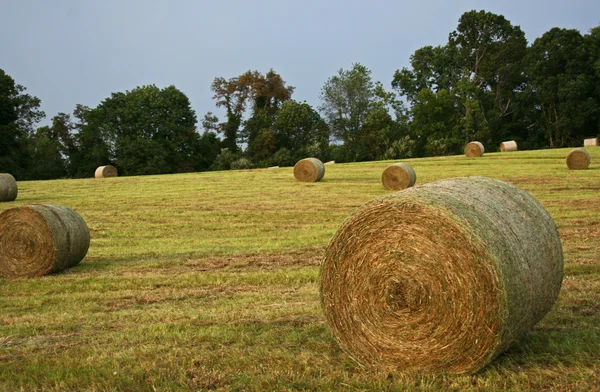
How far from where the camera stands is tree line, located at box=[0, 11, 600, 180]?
57.1 metres

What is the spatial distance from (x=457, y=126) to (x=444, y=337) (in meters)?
58.1

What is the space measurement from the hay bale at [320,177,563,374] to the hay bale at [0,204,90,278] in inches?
279

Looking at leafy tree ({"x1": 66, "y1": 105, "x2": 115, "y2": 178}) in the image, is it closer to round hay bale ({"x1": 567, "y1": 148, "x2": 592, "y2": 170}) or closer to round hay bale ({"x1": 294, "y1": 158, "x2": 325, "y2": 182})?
round hay bale ({"x1": 294, "y1": 158, "x2": 325, "y2": 182})

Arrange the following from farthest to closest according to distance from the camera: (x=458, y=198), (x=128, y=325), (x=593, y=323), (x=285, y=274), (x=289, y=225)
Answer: (x=289, y=225) < (x=285, y=274) < (x=128, y=325) < (x=593, y=323) < (x=458, y=198)

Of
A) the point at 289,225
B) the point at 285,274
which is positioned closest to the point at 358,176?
the point at 289,225

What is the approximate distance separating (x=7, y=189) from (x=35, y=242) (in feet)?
48.5

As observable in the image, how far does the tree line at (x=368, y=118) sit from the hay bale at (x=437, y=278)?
48.6 meters

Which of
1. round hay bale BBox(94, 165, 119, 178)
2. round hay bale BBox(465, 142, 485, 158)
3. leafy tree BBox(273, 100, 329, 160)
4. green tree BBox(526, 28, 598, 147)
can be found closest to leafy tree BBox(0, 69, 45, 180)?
round hay bale BBox(94, 165, 119, 178)

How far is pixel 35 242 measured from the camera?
11367 mm

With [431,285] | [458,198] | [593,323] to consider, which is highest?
A: [458,198]

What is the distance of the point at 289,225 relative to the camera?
17375mm

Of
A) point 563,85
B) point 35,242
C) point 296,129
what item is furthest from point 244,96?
point 35,242

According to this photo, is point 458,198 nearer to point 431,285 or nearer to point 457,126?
point 431,285

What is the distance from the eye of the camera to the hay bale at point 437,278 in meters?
5.26
